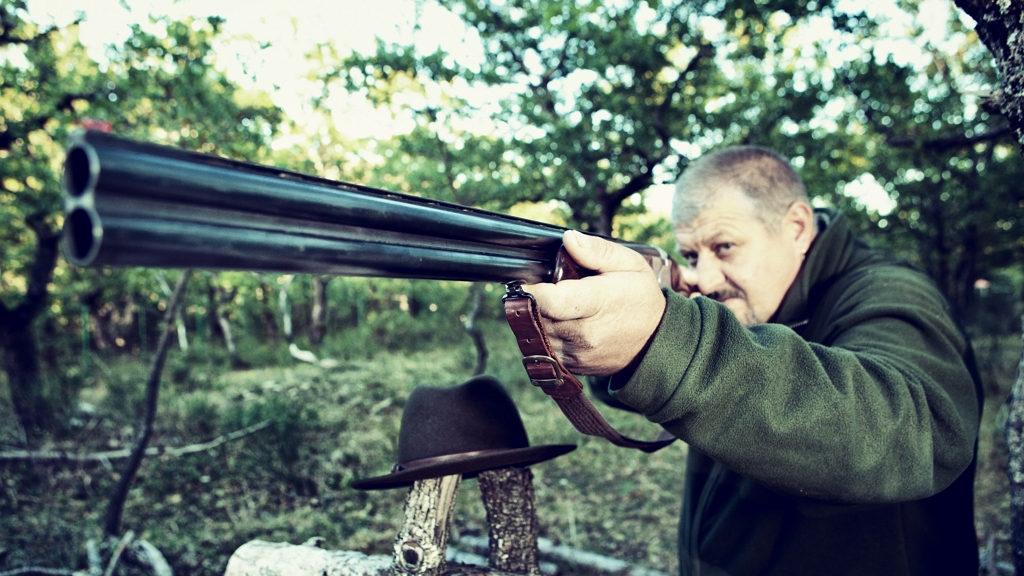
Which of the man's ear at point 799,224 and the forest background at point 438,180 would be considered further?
the forest background at point 438,180

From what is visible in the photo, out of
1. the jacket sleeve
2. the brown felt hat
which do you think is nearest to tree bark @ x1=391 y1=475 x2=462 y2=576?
the brown felt hat

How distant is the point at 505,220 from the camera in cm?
136

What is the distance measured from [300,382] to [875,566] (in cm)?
1158

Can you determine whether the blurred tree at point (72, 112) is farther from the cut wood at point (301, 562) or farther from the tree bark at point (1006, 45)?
the tree bark at point (1006, 45)

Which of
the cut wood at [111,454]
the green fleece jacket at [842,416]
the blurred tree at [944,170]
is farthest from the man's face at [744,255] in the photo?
the blurred tree at [944,170]

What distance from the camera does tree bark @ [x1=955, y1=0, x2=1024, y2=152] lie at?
1665 mm

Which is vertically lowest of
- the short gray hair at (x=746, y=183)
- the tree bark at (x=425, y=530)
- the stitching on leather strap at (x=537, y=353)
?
the tree bark at (x=425, y=530)

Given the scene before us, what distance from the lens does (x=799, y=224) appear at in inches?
104

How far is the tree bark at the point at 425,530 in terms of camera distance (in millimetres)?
2072

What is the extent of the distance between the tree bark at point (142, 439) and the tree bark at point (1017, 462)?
5.93 metres

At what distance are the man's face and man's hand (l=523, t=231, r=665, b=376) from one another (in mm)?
1383

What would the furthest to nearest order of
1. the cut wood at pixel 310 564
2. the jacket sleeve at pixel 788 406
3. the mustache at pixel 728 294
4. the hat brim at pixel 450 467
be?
the mustache at pixel 728 294, the cut wood at pixel 310 564, the hat brim at pixel 450 467, the jacket sleeve at pixel 788 406

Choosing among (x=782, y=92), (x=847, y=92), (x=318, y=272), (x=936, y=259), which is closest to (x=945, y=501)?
(x=318, y=272)

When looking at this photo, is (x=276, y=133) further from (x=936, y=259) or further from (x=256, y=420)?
(x=936, y=259)
